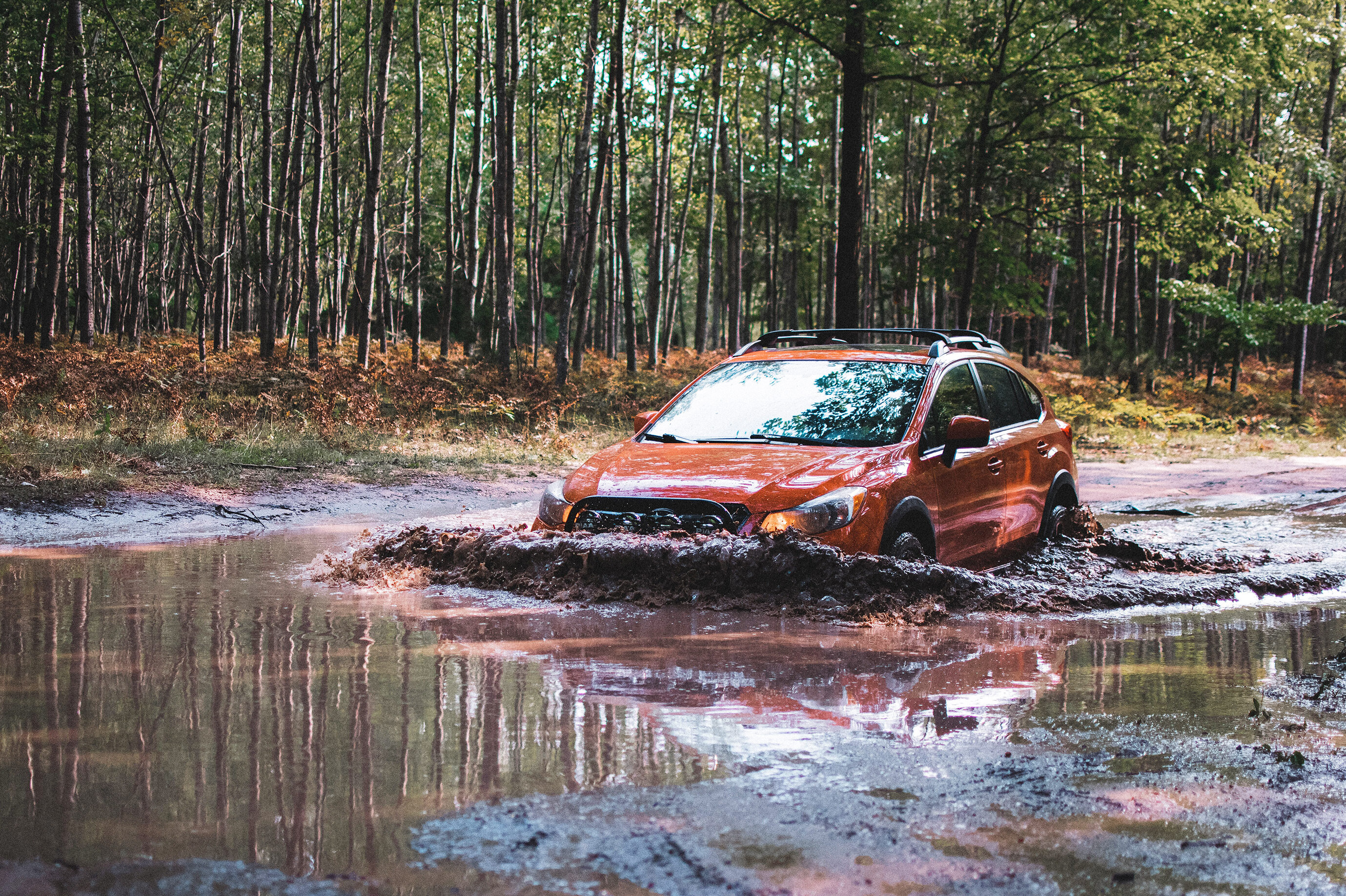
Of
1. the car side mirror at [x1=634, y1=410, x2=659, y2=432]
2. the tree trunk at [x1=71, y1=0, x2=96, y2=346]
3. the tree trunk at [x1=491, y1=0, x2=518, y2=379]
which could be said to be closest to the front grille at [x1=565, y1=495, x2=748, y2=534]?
the car side mirror at [x1=634, y1=410, x2=659, y2=432]

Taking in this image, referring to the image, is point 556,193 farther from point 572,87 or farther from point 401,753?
point 401,753

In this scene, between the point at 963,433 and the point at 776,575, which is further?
the point at 963,433

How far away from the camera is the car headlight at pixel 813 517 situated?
233 inches

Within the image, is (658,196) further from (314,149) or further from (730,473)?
(730,473)

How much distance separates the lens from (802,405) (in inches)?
284

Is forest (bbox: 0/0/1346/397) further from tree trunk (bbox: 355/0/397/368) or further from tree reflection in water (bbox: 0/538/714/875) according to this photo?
tree reflection in water (bbox: 0/538/714/875)

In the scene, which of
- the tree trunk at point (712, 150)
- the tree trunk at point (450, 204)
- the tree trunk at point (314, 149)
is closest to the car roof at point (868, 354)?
the tree trunk at point (712, 150)

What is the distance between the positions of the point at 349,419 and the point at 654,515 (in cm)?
1115

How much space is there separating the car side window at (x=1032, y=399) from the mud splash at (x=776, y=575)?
1.16 m

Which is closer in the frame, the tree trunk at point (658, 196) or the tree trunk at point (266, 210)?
the tree trunk at point (266, 210)

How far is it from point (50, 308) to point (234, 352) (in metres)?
4.11

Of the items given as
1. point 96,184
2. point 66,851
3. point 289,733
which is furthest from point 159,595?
point 96,184

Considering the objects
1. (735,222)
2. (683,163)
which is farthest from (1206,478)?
(683,163)

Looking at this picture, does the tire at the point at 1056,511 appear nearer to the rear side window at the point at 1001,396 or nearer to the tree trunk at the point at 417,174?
the rear side window at the point at 1001,396
